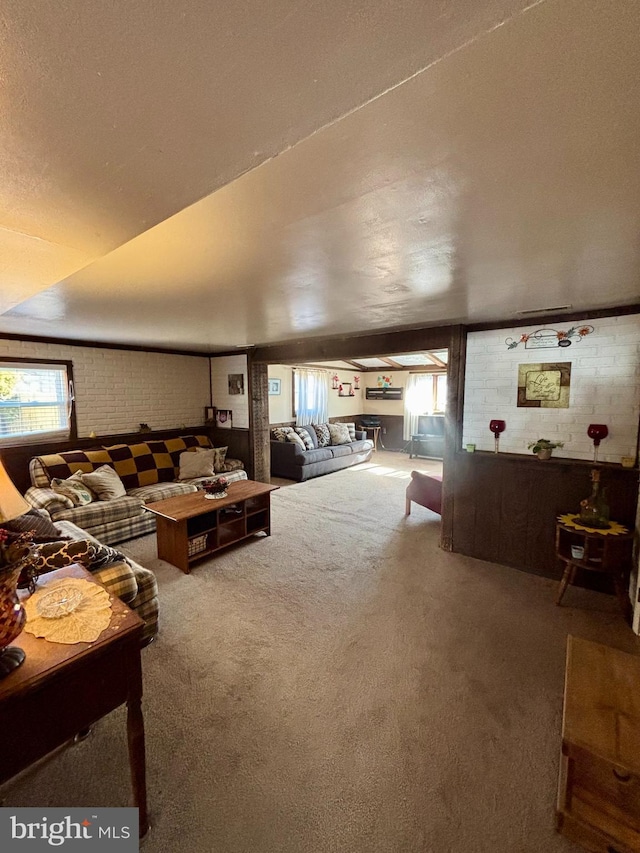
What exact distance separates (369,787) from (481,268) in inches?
88.0

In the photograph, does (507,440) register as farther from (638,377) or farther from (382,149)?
(382,149)

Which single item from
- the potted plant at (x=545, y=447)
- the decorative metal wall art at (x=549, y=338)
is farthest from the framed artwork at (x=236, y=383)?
the potted plant at (x=545, y=447)

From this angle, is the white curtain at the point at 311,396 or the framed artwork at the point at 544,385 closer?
the framed artwork at the point at 544,385

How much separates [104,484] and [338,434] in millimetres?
4373

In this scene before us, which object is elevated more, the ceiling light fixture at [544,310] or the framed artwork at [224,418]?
the ceiling light fixture at [544,310]

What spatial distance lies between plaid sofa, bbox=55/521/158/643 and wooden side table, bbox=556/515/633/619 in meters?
2.73

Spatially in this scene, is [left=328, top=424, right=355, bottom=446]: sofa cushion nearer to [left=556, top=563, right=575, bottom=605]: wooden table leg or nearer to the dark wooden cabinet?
the dark wooden cabinet

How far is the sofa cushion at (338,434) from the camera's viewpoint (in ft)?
23.4

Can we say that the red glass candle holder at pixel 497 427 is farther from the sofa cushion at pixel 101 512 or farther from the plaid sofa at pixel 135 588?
the sofa cushion at pixel 101 512

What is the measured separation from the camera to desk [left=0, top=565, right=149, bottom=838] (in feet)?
3.16

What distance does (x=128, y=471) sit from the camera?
166 inches

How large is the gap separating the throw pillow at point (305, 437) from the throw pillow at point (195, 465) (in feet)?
6.66

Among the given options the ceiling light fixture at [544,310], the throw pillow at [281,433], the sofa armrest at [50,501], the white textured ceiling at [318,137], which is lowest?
the sofa armrest at [50,501]

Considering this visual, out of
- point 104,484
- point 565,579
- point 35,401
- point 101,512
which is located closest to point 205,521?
point 101,512
